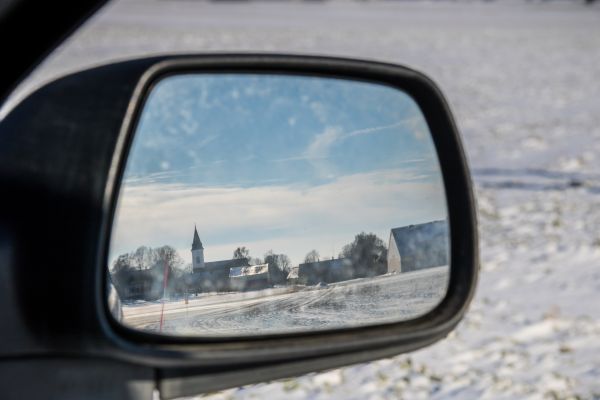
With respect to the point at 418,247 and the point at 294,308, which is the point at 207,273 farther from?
the point at 418,247

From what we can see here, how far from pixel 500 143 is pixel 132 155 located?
7.13 m

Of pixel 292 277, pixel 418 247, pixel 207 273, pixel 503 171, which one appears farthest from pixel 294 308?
pixel 503 171

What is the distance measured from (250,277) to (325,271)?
5.0 inches

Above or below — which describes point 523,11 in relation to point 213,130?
above

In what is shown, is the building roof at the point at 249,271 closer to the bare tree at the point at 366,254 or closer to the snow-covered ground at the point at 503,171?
the bare tree at the point at 366,254

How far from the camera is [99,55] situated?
1097 centimetres

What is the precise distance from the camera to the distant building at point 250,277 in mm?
1016

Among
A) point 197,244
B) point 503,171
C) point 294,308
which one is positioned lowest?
point 294,308

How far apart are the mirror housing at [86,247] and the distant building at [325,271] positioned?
0.08m

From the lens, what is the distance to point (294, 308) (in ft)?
3.51

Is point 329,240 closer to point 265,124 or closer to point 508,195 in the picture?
point 265,124

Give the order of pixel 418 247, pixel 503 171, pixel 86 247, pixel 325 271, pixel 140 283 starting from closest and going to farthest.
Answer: pixel 86 247, pixel 140 283, pixel 325 271, pixel 418 247, pixel 503 171

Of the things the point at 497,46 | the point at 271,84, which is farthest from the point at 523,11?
the point at 271,84

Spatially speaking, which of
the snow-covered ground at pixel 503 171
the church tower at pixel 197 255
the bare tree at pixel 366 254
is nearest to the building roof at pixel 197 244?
the church tower at pixel 197 255
